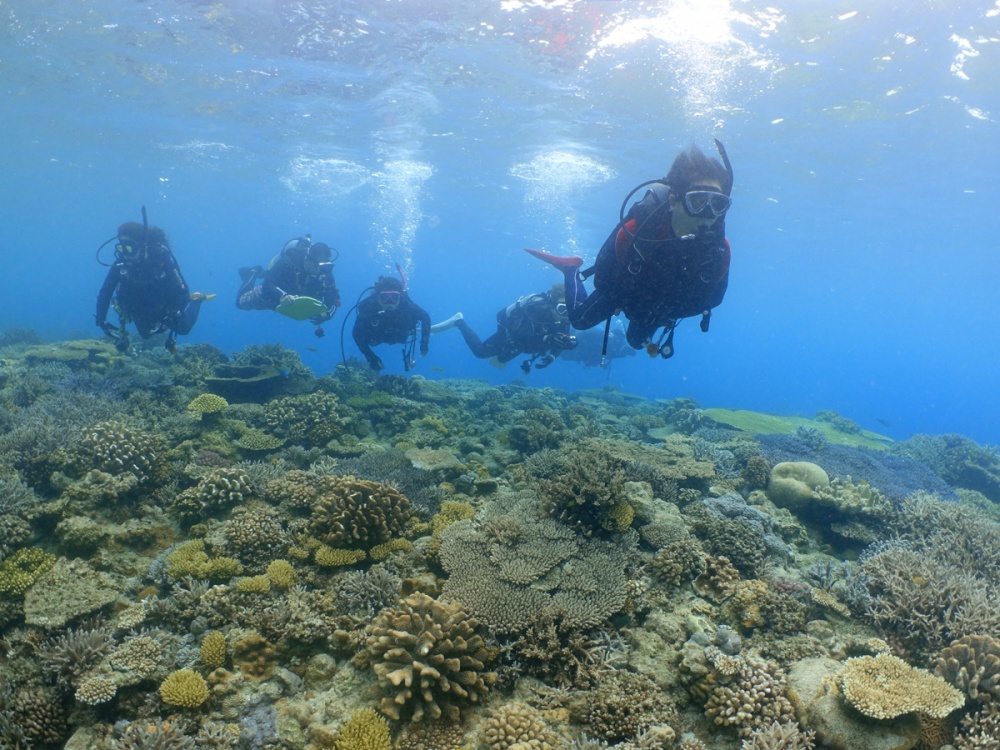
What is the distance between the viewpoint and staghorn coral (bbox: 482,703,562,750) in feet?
12.9

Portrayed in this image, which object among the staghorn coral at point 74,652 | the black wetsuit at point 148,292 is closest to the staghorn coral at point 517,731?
the staghorn coral at point 74,652

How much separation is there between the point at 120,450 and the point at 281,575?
3.86 m

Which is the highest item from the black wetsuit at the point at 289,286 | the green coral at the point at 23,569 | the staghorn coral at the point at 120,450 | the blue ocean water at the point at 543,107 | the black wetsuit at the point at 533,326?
the blue ocean water at the point at 543,107

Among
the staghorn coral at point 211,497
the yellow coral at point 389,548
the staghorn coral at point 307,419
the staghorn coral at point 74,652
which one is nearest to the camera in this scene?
the staghorn coral at point 74,652

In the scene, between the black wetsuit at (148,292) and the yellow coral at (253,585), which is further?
the black wetsuit at (148,292)

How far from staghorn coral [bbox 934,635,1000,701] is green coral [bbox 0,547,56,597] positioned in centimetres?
929

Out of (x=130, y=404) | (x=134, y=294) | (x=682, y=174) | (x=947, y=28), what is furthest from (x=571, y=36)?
(x=130, y=404)

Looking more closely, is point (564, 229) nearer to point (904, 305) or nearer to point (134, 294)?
point (134, 294)

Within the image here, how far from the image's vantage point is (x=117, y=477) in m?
6.92

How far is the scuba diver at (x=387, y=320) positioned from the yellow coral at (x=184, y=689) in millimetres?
9440

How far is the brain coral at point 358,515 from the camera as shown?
6102mm

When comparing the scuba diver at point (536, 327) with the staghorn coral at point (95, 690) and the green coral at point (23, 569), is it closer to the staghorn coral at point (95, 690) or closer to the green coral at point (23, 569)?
the green coral at point (23, 569)

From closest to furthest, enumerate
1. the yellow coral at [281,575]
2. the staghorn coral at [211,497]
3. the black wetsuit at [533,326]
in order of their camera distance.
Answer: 1. the yellow coral at [281,575]
2. the staghorn coral at [211,497]
3. the black wetsuit at [533,326]

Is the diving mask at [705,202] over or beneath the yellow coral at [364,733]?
over
